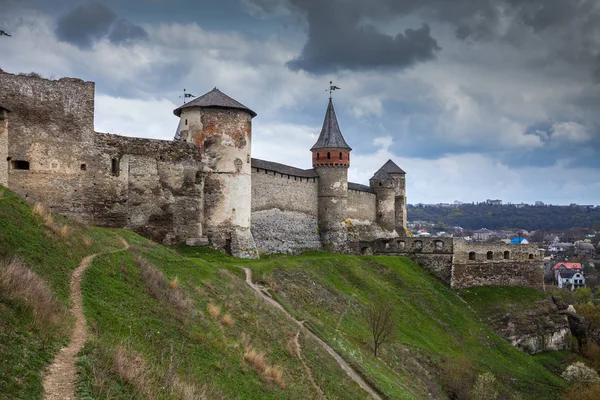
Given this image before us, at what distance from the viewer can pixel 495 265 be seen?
53.4 metres

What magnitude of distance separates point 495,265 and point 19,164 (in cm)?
4027

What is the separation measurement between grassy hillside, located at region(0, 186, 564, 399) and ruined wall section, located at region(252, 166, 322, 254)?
659cm

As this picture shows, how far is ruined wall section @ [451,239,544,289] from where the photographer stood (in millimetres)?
52000

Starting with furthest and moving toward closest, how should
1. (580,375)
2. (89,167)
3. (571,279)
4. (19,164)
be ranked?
1. (571,279)
2. (580,375)
3. (89,167)
4. (19,164)

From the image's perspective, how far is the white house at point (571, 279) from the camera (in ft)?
380

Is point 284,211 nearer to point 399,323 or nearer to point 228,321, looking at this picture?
point 399,323

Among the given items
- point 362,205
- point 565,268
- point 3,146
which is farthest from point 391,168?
point 565,268

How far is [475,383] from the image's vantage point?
3334cm

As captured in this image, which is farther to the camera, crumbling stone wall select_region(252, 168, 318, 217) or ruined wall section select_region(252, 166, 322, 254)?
crumbling stone wall select_region(252, 168, 318, 217)

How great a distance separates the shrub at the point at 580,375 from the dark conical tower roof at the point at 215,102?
2725 cm

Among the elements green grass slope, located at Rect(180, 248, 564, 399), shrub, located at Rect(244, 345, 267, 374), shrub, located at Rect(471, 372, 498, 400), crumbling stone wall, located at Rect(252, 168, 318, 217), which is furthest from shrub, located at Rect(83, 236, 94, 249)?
crumbling stone wall, located at Rect(252, 168, 318, 217)

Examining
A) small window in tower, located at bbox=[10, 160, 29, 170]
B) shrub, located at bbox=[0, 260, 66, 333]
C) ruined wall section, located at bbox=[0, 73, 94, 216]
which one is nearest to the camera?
shrub, located at bbox=[0, 260, 66, 333]

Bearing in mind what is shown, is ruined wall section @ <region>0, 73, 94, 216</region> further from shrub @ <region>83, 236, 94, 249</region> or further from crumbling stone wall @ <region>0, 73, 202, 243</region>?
shrub @ <region>83, 236, 94, 249</region>

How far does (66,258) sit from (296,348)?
890 centimetres
